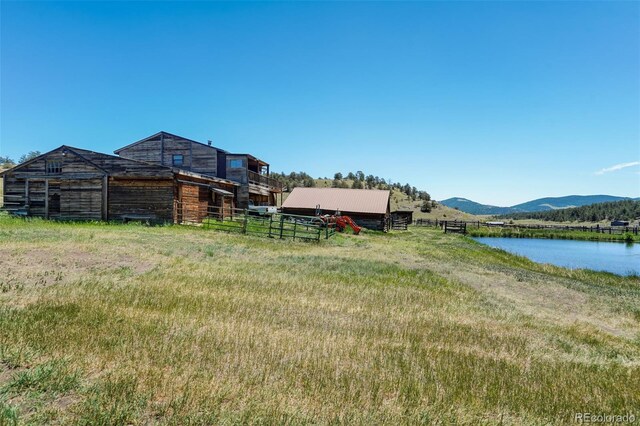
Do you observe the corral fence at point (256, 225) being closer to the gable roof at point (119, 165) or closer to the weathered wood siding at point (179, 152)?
the gable roof at point (119, 165)

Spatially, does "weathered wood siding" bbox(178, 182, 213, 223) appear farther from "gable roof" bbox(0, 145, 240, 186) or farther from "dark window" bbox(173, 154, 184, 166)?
"dark window" bbox(173, 154, 184, 166)

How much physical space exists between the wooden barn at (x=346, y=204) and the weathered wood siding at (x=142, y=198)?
59.5 ft

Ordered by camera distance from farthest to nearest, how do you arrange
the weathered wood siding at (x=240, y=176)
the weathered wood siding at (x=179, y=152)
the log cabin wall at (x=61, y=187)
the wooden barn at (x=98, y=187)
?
the weathered wood siding at (x=240, y=176), the weathered wood siding at (x=179, y=152), the log cabin wall at (x=61, y=187), the wooden barn at (x=98, y=187)

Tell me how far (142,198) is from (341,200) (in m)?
24.5

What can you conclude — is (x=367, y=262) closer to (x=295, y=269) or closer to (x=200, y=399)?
(x=295, y=269)

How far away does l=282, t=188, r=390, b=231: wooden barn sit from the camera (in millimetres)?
43906

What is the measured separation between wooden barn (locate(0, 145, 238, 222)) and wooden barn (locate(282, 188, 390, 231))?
17.7 meters

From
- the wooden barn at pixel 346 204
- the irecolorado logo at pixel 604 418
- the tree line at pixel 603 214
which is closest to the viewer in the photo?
the irecolorado logo at pixel 604 418

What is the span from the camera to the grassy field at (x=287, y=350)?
3865 millimetres

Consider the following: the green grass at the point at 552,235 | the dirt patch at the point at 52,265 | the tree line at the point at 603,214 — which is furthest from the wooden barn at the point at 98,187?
the tree line at the point at 603,214

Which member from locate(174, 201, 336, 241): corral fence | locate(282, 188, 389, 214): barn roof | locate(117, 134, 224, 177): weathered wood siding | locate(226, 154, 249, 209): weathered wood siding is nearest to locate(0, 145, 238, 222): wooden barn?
locate(174, 201, 336, 241): corral fence

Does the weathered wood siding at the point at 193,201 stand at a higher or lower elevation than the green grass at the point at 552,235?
higher

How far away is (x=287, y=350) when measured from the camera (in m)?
5.49

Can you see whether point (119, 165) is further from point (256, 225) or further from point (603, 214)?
point (603, 214)
